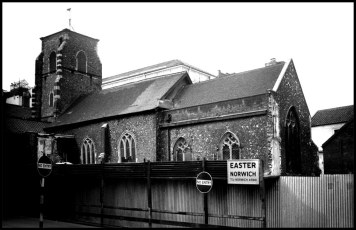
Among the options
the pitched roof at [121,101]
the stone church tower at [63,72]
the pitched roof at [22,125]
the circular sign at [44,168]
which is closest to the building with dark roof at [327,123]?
the pitched roof at [121,101]

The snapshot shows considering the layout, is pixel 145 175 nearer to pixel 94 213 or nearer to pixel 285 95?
pixel 94 213

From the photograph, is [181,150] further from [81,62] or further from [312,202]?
[81,62]

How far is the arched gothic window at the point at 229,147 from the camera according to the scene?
21.3 meters

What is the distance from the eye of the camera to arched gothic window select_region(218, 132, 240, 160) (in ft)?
69.8

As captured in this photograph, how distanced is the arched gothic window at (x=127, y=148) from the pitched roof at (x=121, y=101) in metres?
1.88

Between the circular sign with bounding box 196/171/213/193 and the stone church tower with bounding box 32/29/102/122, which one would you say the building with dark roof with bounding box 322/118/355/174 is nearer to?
the circular sign with bounding box 196/171/213/193

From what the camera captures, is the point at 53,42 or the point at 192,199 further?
the point at 53,42

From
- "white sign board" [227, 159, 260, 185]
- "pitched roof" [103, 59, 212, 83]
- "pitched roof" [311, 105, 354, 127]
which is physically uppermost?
"pitched roof" [103, 59, 212, 83]

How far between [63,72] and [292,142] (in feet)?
75.9

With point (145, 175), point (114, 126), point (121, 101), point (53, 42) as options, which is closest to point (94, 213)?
point (145, 175)

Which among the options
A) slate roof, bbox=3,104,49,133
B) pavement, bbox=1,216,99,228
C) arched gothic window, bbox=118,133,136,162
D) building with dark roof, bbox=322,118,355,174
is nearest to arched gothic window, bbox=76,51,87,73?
slate roof, bbox=3,104,49,133

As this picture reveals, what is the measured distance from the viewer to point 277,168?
20078 millimetres

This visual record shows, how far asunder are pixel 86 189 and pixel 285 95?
13318 millimetres

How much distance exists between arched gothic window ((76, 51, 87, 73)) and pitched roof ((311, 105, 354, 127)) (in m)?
29.0
